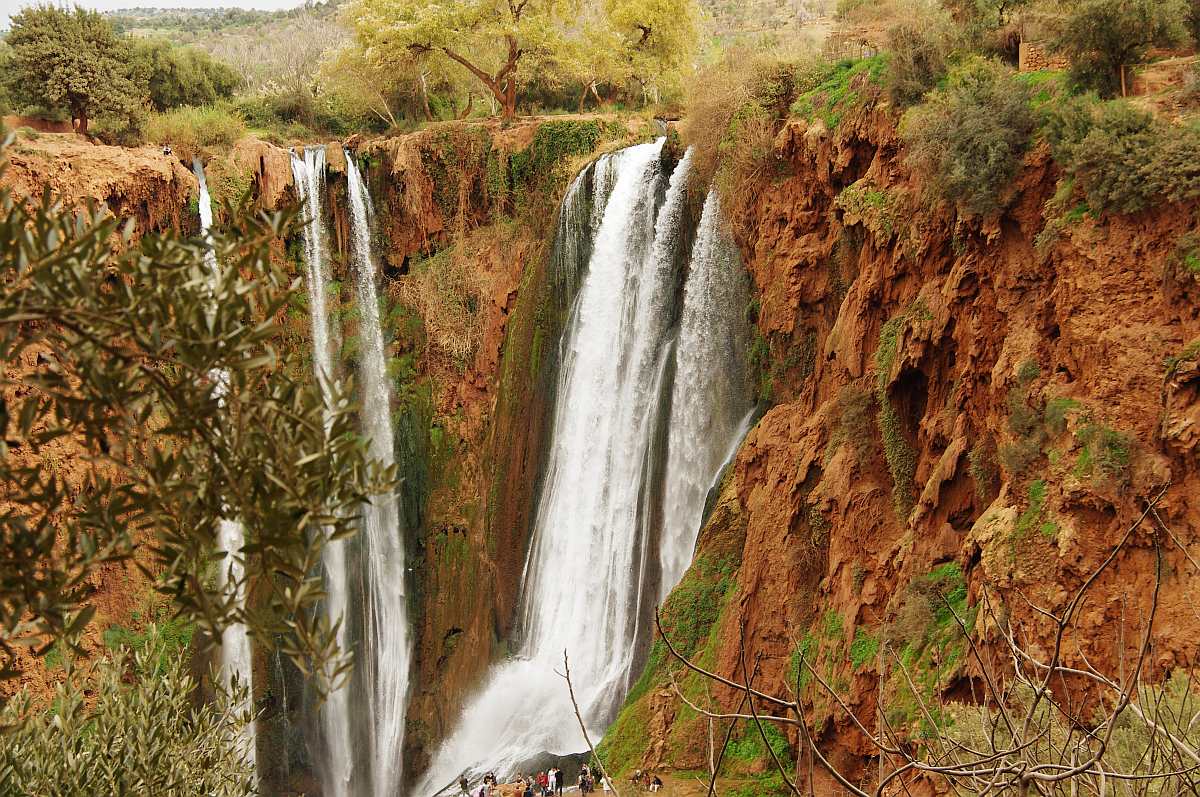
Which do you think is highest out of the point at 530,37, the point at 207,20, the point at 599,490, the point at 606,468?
the point at 207,20

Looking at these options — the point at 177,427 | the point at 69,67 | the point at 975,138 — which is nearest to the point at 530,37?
the point at 69,67

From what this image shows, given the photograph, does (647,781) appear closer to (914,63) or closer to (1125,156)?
(1125,156)

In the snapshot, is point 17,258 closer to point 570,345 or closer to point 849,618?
point 849,618

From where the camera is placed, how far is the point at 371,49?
99.1ft

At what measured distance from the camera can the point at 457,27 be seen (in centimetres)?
3088

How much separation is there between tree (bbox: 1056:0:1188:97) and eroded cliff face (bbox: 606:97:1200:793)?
1.50 meters

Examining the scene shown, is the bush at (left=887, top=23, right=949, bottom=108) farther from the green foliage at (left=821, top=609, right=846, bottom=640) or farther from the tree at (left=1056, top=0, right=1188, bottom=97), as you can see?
the green foliage at (left=821, top=609, right=846, bottom=640)

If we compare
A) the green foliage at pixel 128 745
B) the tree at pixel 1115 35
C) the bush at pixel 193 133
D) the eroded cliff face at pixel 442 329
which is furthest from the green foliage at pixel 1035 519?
the bush at pixel 193 133

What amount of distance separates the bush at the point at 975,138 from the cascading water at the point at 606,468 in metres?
6.50

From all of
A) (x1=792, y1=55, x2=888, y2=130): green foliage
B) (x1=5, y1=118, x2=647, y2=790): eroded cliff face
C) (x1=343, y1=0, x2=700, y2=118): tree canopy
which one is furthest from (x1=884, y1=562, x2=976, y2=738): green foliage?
(x1=343, y1=0, x2=700, y2=118): tree canopy

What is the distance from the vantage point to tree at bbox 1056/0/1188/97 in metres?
12.4

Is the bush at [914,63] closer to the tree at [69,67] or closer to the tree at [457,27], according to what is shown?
the tree at [457,27]

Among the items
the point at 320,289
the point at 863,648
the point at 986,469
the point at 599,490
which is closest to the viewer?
the point at 986,469

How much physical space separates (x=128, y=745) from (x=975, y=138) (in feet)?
39.5
